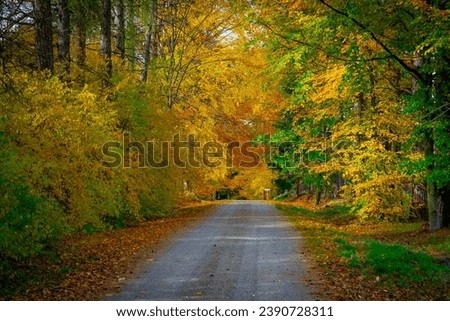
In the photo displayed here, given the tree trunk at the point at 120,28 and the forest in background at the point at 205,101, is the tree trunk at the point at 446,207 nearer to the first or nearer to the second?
the forest in background at the point at 205,101

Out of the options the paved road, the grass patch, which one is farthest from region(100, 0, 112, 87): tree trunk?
the grass patch

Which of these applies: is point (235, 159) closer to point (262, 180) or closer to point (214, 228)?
point (262, 180)

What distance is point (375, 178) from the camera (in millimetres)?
17312

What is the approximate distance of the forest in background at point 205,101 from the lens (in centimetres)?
1147

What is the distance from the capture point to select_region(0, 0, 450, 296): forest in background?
1147 centimetres

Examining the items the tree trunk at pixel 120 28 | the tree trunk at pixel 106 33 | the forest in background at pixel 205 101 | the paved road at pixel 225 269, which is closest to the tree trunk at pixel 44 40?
the forest in background at pixel 205 101

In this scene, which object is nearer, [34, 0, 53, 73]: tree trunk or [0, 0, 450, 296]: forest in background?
[0, 0, 450, 296]: forest in background

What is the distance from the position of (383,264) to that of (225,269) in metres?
2.98

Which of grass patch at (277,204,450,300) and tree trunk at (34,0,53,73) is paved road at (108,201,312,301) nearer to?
grass patch at (277,204,450,300)

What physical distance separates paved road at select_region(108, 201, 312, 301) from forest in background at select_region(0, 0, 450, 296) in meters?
2.28

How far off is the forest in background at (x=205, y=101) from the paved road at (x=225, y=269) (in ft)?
→ 7.49

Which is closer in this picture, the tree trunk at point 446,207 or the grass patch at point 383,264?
the grass patch at point 383,264

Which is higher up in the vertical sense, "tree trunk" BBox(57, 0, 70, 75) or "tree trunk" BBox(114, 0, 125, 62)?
"tree trunk" BBox(114, 0, 125, 62)

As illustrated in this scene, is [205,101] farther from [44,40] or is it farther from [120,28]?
[44,40]
